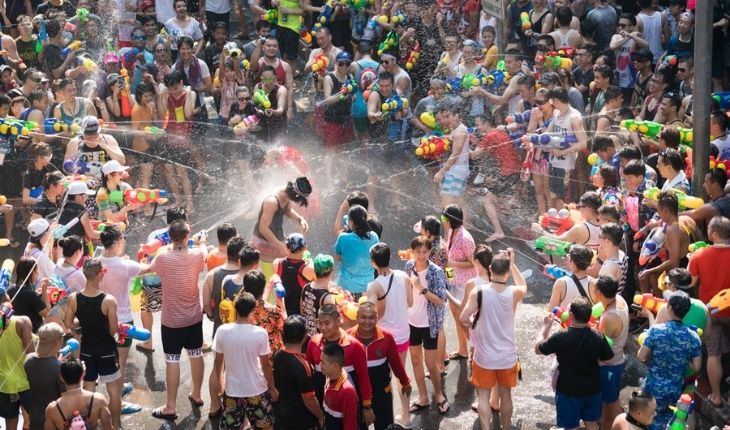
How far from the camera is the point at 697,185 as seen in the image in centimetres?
1088

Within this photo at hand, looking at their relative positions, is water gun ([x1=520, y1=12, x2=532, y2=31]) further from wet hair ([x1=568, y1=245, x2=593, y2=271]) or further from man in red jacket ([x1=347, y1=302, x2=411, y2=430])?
man in red jacket ([x1=347, y1=302, x2=411, y2=430])

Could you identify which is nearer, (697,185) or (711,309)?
(711,309)

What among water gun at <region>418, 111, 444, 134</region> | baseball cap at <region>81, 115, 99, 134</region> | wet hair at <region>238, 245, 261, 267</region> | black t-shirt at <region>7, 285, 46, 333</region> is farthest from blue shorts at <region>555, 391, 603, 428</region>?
baseball cap at <region>81, 115, 99, 134</region>

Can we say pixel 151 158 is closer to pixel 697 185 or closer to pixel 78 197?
pixel 78 197

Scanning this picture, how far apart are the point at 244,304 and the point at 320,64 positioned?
801 cm

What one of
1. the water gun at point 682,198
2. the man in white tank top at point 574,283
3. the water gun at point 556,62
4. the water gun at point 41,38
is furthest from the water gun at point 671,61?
the water gun at point 41,38

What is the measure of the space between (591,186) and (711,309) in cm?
310

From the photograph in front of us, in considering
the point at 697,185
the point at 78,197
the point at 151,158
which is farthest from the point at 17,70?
the point at 697,185

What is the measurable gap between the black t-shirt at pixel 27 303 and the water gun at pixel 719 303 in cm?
558

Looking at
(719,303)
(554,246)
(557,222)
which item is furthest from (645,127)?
(719,303)

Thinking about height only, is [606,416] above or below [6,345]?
below

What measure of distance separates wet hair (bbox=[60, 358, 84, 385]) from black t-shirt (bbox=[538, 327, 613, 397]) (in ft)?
11.1

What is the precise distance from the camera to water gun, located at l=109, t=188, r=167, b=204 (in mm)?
11555

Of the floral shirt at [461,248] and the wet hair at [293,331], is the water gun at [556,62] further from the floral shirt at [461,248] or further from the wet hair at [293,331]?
the wet hair at [293,331]
